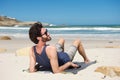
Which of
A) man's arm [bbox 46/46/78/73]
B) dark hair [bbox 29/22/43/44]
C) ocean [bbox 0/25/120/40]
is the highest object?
dark hair [bbox 29/22/43/44]

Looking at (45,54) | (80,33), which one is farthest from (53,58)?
(80,33)

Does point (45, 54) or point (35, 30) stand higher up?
point (35, 30)

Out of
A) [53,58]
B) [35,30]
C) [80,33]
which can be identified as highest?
[35,30]

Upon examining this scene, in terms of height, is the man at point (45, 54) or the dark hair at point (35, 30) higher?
the dark hair at point (35, 30)

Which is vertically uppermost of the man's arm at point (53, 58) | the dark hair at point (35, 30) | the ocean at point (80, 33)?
the dark hair at point (35, 30)

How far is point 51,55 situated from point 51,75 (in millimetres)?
357

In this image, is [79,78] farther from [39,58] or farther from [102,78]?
[39,58]

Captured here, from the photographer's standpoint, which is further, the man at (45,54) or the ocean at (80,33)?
the ocean at (80,33)

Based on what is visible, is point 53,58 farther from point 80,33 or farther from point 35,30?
point 80,33

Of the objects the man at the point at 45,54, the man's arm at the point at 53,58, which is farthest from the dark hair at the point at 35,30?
the man's arm at the point at 53,58

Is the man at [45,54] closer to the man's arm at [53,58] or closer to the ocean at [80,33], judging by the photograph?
the man's arm at [53,58]

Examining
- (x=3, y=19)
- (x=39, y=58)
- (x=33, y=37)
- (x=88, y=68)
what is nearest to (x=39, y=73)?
(x=39, y=58)

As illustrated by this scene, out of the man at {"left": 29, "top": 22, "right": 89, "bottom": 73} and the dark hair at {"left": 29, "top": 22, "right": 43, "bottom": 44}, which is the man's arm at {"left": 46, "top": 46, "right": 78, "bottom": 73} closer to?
the man at {"left": 29, "top": 22, "right": 89, "bottom": 73}

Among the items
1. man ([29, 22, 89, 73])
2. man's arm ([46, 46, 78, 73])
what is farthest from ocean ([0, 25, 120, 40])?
man's arm ([46, 46, 78, 73])
